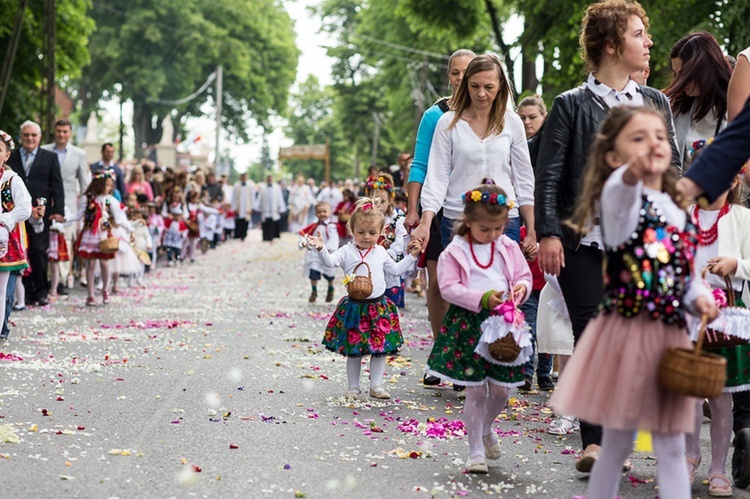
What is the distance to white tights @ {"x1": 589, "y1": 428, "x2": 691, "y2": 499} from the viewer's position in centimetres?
448

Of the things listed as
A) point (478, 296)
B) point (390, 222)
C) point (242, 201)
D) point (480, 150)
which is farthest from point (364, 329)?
point (242, 201)

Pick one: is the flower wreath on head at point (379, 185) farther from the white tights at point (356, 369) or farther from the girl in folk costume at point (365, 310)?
the white tights at point (356, 369)

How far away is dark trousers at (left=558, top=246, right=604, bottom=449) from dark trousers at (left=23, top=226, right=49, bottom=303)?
10.9m

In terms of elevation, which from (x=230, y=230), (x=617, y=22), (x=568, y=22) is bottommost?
(x=230, y=230)

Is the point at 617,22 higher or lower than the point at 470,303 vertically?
higher

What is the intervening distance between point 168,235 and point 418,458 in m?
20.2

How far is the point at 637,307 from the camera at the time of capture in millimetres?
4586

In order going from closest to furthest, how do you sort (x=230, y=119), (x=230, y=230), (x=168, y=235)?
(x=168, y=235) → (x=230, y=230) → (x=230, y=119)

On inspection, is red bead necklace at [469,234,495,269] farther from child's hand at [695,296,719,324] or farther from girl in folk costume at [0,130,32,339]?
girl in folk costume at [0,130,32,339]

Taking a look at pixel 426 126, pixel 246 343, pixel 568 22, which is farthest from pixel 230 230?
pixel 426 126

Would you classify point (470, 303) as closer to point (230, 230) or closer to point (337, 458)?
point (337, 458)

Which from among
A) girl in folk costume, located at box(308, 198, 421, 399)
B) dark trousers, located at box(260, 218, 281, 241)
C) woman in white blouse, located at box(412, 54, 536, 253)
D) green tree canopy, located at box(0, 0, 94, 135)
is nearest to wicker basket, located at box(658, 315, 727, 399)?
woman in white blouse, located at box(412, 54, 536, 253)

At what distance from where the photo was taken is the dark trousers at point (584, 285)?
605 cm

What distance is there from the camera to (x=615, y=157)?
460 cm
